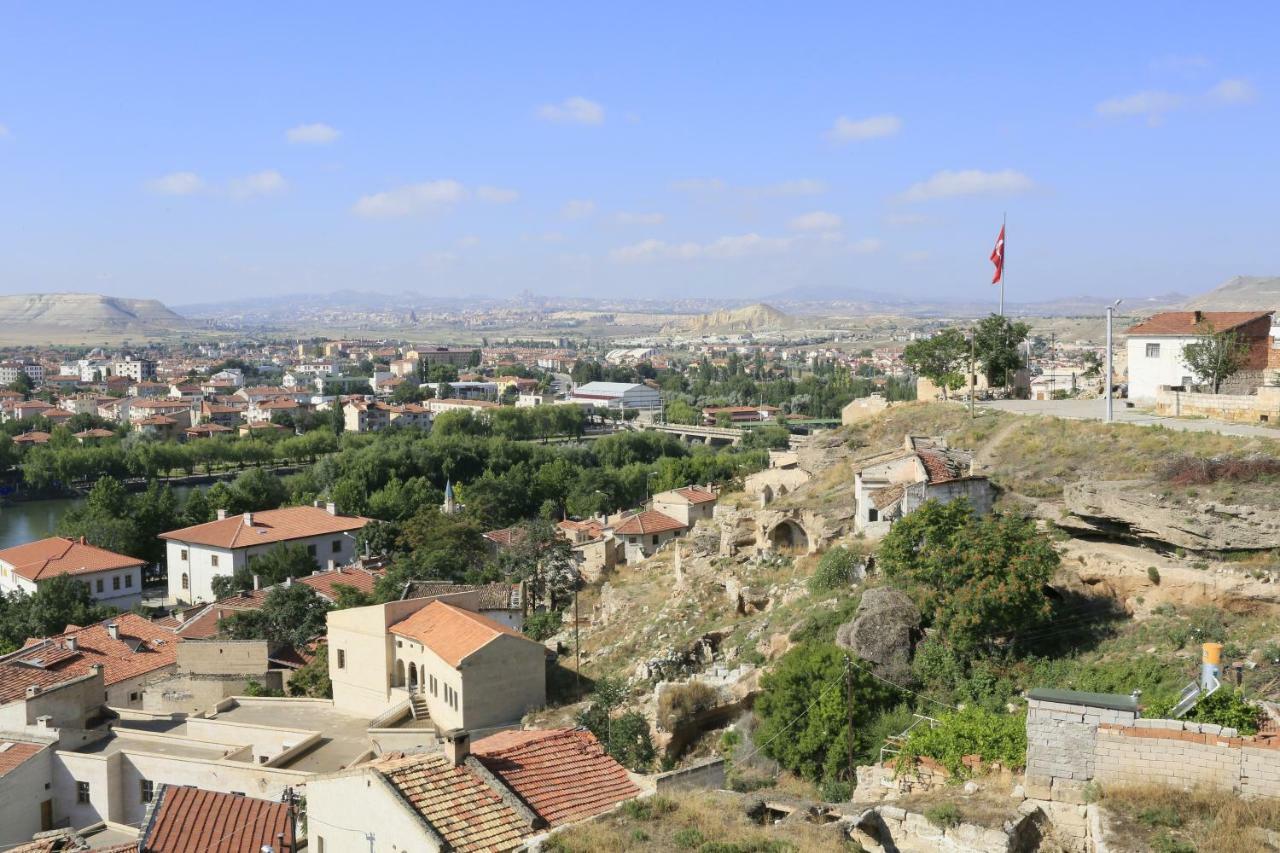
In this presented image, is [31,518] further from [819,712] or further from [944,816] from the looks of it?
[944,816]

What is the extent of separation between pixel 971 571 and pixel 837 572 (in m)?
3.26

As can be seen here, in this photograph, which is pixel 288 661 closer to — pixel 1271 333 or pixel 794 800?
pixel 794 800

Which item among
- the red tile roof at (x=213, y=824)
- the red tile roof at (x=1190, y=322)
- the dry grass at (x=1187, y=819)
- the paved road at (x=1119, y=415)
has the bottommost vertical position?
the red tile roof at (x=213, y=824)

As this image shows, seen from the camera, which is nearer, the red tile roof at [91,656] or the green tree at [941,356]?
the red tile roof at [91,656]

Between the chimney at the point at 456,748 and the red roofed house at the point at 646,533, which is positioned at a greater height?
the chimney at the point at 456,748

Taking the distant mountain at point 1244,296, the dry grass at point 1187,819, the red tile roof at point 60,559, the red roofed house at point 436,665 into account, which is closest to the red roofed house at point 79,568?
the red tile roof at point 60,559

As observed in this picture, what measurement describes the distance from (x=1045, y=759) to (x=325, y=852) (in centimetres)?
594

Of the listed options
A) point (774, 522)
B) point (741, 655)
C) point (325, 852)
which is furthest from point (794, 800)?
point (774, 522)

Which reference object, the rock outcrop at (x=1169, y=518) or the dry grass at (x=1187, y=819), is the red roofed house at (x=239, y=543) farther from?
the dry grass at (x=1187, y=819)

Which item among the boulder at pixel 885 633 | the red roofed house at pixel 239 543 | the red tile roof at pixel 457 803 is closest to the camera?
the red tile roof at pixel 457 803

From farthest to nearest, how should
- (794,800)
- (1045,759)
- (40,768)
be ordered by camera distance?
(40,768)
(794,800)
(1045,759)

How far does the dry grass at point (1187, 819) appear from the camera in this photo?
25.4 feet

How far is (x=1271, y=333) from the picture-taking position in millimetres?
26109

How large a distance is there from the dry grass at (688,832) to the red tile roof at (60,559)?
27460mm
